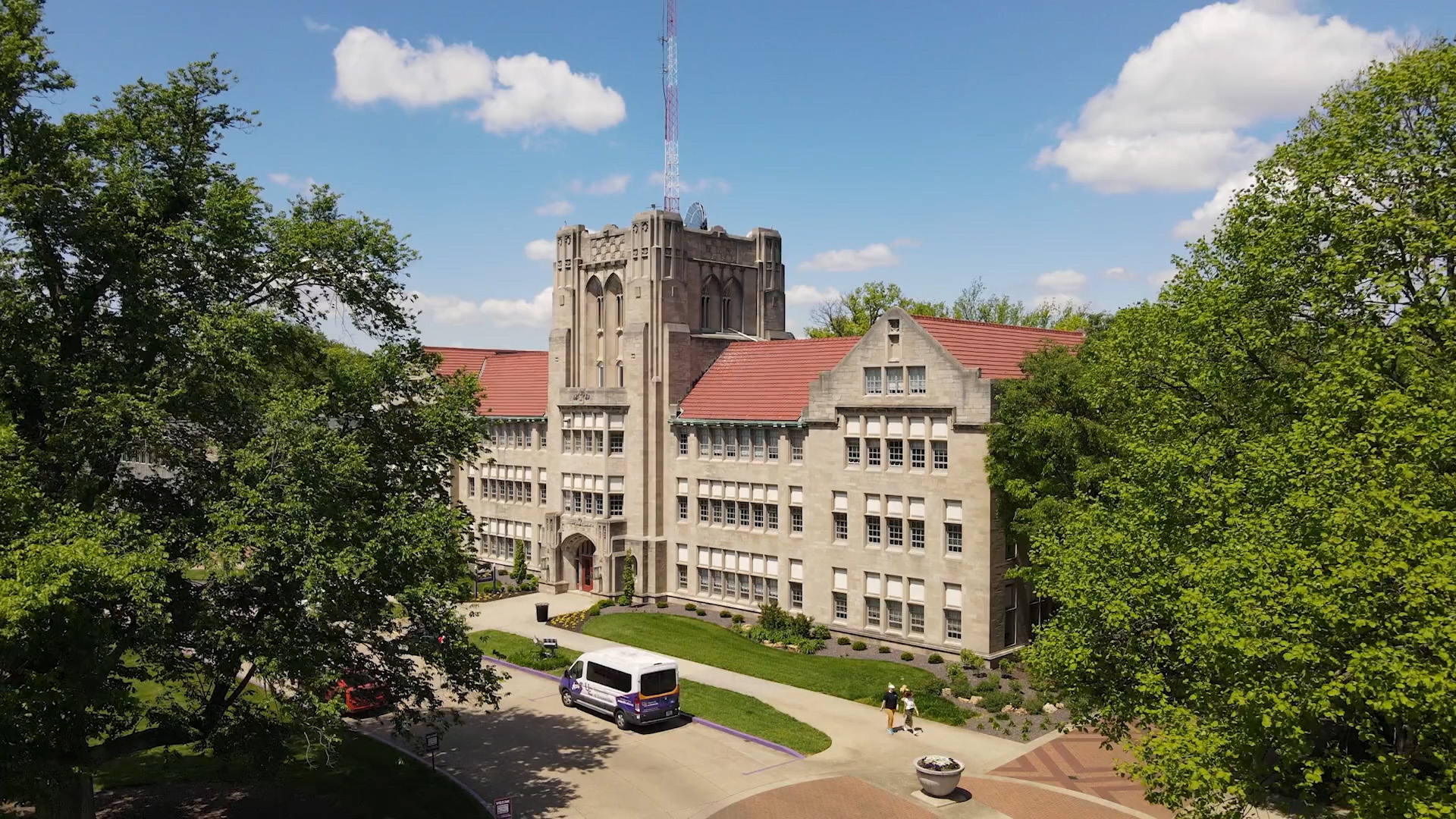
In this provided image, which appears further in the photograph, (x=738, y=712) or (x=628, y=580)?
(x=628, y=580)

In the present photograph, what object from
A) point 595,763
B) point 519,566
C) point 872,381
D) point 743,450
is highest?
point 872,381

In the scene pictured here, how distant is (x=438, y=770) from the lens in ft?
96.2

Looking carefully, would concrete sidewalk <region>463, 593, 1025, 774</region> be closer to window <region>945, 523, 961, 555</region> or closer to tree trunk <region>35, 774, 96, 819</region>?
window <region>945, 523, 961, 555</region>

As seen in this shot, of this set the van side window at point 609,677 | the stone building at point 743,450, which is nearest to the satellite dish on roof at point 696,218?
the stone building at point 743,450

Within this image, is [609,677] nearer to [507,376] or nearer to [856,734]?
[856,734]

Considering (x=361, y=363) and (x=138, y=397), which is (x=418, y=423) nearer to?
(x=361, y=363)

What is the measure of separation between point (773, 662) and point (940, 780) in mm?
14984

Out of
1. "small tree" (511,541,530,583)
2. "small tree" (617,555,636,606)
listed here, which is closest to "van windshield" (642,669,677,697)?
"small tree" (617,555,636,606)

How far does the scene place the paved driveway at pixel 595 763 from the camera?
27016 millimetres

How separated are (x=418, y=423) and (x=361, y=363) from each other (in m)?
2.12

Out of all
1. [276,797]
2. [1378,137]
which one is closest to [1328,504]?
[1378,137]

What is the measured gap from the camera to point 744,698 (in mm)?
36031

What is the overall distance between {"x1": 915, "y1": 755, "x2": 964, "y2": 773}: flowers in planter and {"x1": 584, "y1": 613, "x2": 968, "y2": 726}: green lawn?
6.77 meters

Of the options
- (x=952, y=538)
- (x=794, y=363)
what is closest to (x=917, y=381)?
(x=952, y=538)
